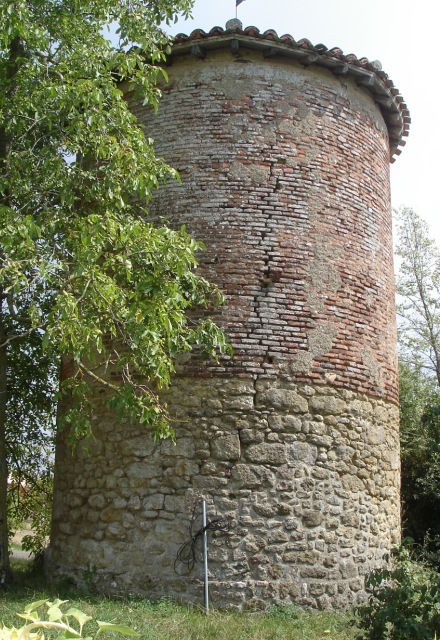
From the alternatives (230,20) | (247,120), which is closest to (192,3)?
(230,20)

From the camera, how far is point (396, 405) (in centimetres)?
923

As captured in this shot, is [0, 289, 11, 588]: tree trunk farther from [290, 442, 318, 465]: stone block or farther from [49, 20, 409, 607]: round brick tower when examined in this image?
[290, 442, 318, 465]: stone block

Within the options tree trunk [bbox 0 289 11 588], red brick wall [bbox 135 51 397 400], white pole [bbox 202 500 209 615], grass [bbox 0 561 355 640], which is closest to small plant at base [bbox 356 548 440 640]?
grass [bbox 0 561 355 640]

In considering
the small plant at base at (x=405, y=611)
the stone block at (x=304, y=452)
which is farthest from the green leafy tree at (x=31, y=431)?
the small plant at base at (x=405, y=611)

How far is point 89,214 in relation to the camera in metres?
7.52

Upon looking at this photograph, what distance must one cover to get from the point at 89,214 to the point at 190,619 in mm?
4328

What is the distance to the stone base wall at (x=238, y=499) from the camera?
730 centimetres

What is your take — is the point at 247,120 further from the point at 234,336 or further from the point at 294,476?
the point at 294,476

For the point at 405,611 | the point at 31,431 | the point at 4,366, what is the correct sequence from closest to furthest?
the point at 405,611 → the point at 4,366 → the point at 31,431

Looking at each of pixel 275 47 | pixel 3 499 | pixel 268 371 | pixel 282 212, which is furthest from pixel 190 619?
pixel 275 47

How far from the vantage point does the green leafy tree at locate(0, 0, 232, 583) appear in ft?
21.2

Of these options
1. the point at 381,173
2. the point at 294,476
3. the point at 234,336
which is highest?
the point at 381,173

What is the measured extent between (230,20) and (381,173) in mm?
2979

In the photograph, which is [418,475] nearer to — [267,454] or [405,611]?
[267,454]
